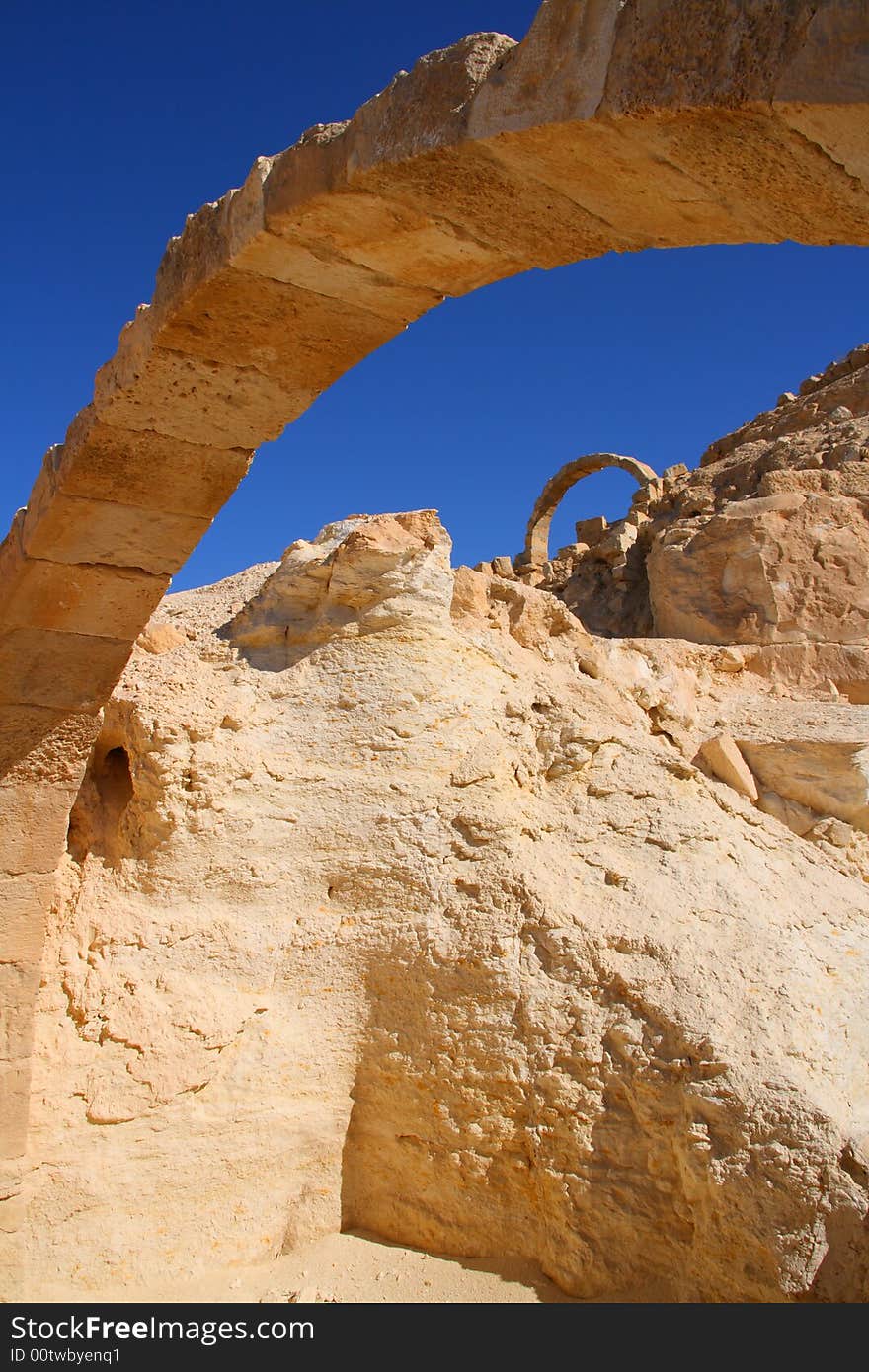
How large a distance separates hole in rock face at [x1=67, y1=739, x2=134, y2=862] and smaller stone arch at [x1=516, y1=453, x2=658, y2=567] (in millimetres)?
9551

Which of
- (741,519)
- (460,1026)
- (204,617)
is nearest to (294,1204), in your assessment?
(460,1026)

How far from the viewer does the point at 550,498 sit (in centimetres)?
1432

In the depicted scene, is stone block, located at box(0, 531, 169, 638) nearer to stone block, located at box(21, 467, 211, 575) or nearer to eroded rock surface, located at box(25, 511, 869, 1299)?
stone block, located at box(21, 467, 211, 575)

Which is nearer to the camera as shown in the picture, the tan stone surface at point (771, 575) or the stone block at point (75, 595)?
the stone block at point (75, 595)

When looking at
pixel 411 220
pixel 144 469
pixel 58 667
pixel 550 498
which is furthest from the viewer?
pixel 550 498

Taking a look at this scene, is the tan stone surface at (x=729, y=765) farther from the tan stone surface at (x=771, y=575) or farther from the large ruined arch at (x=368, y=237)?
the large ruined arch at (x=368, y=237)

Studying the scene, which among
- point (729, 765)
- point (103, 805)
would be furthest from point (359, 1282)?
point (729, 765)

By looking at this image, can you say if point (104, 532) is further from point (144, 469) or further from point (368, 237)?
point (368, 237)

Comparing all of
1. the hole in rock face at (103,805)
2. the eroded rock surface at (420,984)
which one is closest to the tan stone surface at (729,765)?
the eroded rock surface at (420,984)

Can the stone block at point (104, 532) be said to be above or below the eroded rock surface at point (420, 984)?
above

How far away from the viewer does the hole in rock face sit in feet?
13.1

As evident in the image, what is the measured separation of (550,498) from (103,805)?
11115 mm

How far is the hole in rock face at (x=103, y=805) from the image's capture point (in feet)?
13.1

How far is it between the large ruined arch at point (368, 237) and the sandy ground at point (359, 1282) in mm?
639
